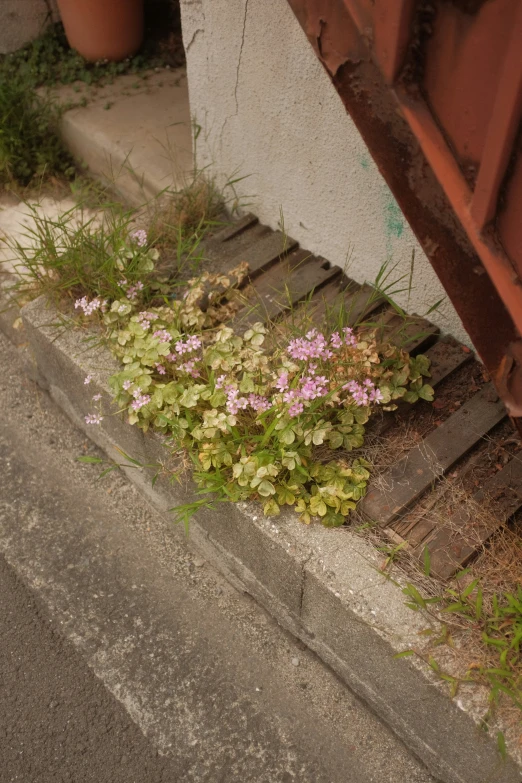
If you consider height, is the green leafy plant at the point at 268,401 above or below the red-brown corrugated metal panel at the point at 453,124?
below

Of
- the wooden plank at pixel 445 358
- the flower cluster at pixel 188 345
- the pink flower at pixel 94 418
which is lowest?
the wooden plank at pixel 445 358

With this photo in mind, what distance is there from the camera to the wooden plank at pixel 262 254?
334 cm

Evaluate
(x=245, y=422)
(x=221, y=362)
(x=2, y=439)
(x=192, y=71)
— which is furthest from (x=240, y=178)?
→ (x=2, y=439)

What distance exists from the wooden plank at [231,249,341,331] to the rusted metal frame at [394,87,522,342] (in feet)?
4.93

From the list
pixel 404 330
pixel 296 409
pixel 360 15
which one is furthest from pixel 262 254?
pixel 360 15

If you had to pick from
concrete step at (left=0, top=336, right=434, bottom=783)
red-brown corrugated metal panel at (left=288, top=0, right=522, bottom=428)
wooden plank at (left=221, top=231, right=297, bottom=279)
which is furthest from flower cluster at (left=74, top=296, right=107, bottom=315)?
red-brown corrugated metal panel at (left=288, top=0, right=522, bottom=428)

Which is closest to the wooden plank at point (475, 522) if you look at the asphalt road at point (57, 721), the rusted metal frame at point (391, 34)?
the asphalt road at point (57, 721)

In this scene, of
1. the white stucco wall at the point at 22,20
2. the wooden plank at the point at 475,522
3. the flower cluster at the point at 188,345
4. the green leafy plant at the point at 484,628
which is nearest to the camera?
the green leafy plant at the point at 484,628

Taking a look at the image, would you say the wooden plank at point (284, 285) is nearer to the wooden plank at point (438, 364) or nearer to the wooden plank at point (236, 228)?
the wooden plank at point (236, 228)

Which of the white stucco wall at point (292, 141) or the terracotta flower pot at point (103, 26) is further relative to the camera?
the terracotta flower pot at point (103, 26)

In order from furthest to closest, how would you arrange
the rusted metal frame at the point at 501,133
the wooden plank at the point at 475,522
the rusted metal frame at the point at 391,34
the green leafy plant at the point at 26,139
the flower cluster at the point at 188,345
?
the green leafy plant at the point at 26,139 < the flower cluster at the point at 188,345 < the wooden plank at the point at 475,522 < the rusted metal frame at the point at 391,34 < the rusted metal frame at the point at 501,133

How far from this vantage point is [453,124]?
151 cm

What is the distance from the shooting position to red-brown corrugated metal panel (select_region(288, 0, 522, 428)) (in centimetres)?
138

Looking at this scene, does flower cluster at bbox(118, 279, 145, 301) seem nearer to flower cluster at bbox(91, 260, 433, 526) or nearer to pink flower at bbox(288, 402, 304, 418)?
flower cluster at bbox(91, 260, 433, 526)
